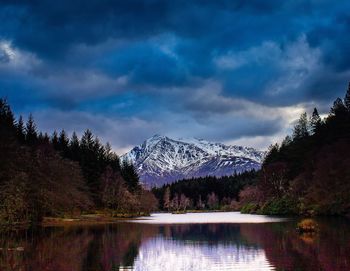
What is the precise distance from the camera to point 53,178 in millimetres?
82812

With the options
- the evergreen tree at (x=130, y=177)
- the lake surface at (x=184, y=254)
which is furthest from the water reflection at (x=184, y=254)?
the evergreen tree at (x=130, y=177)

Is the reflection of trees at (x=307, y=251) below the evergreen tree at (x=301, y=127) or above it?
below

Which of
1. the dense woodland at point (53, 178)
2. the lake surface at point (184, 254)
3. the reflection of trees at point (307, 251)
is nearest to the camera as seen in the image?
the reflection of trees at point (307, 251)

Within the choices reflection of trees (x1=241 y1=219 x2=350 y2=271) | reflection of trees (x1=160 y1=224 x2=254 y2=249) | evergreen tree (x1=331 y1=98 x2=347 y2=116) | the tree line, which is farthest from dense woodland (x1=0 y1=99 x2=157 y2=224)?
evergreen tree (x1=331 y1=98 x2=347 y2=116)

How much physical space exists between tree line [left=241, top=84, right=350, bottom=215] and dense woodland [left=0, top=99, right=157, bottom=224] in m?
39.0

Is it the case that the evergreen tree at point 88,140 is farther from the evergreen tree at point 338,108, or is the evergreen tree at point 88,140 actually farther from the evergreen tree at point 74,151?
the evergreen tree at point 338,108

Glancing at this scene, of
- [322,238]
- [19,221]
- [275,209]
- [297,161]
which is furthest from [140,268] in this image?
[297,161]

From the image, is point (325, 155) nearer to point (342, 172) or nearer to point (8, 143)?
point (342, 172)

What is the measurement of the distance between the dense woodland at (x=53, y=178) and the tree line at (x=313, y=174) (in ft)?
128

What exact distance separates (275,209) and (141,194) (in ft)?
177

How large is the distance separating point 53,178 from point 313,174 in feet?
164

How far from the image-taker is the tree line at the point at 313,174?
3381 inches

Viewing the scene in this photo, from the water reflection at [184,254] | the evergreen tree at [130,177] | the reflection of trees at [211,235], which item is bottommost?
the water reflection at [184,254]

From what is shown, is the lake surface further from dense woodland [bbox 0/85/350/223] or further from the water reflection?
dense woodland [bbox 0/85/350/223]
